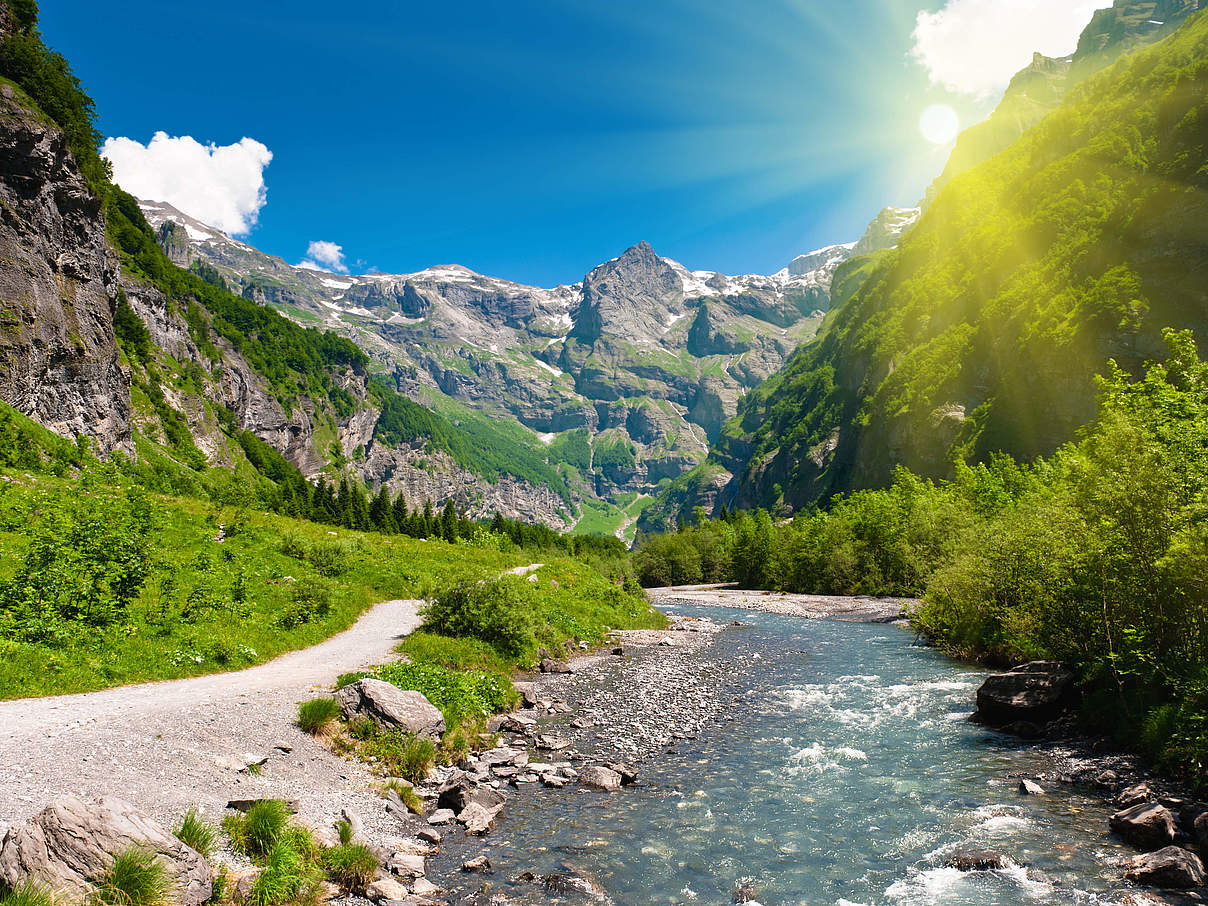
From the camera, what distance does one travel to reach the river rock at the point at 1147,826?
12.1 m

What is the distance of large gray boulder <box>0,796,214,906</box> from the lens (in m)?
7.01

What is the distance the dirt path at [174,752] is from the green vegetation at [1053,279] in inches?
4705

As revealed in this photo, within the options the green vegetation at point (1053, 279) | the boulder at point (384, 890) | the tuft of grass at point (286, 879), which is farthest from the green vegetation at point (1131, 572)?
the green vegetation at point (1053, 279)

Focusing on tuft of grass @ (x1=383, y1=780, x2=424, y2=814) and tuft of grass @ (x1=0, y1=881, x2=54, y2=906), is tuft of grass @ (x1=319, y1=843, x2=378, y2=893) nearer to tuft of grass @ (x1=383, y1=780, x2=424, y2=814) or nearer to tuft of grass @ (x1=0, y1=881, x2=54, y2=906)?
tuft of grass @ (x1=383, y1=780, x2=424, y2=814)

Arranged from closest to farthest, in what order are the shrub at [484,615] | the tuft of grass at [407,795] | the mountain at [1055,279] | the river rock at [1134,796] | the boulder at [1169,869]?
the boulder at [1169,869] < the tuft of grass at [407,795] < the river rock at [1134,796] < the shrub at [484,615] < the mountain at [1055,279]

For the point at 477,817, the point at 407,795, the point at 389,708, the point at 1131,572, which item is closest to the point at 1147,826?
the point at 1131,572

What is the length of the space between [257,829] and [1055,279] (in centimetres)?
14404

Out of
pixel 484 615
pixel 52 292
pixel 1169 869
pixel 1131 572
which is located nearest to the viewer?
pixel 1169 869

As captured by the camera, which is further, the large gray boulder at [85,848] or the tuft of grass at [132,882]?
the tuft of grass at [132,882]

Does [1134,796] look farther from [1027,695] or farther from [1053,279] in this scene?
[1053,279]

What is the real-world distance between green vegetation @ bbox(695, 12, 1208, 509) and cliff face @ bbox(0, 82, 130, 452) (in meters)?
142

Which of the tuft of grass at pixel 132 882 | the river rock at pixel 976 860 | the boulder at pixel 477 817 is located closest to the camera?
the tuft of grass at pixel 132 882

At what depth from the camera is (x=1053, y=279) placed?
112250 millimetres

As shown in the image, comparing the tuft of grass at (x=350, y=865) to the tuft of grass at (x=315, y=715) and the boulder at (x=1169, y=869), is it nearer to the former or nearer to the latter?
the tuft of grass at (x=315, y=715)
